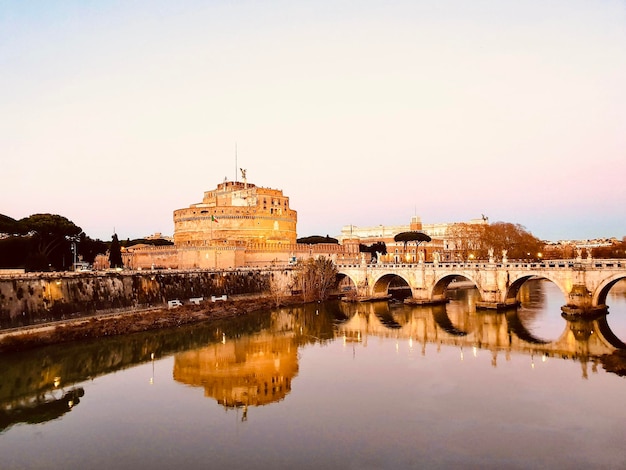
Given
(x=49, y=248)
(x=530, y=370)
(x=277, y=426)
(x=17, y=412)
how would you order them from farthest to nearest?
(x=49, y=248)
(x=530, y=370)
(x=17, y=412)
(x=277, y=426)

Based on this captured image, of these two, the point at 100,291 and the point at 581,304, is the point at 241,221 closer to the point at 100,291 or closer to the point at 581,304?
the point at 100,291

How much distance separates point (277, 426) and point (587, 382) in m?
10.3

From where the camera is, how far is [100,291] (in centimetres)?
2895

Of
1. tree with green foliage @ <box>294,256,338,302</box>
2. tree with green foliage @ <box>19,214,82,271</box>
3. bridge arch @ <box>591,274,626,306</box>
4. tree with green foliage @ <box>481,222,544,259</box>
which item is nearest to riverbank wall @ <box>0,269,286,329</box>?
tree with green foliage @ <box>294,256,338,302</box>

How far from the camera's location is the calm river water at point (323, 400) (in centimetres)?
1196

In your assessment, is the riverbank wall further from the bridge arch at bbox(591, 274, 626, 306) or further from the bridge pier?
the bridge arch at bbox(591, 274, 626, 306)

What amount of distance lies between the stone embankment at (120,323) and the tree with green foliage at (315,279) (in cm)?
412

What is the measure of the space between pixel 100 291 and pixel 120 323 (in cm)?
308

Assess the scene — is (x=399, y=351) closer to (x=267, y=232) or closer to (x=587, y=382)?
(x=587, y=382)

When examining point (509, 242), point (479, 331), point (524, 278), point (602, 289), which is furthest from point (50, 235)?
point (509, 242)

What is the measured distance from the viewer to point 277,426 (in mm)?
13852

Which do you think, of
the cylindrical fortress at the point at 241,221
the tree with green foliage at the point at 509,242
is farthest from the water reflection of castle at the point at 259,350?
the tree with green foliage at the point at 509,242

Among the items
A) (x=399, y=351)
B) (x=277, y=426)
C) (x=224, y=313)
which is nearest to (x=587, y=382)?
(x=399, y=351)

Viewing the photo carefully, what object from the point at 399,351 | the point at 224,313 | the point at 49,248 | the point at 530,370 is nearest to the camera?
the point at 530,370
